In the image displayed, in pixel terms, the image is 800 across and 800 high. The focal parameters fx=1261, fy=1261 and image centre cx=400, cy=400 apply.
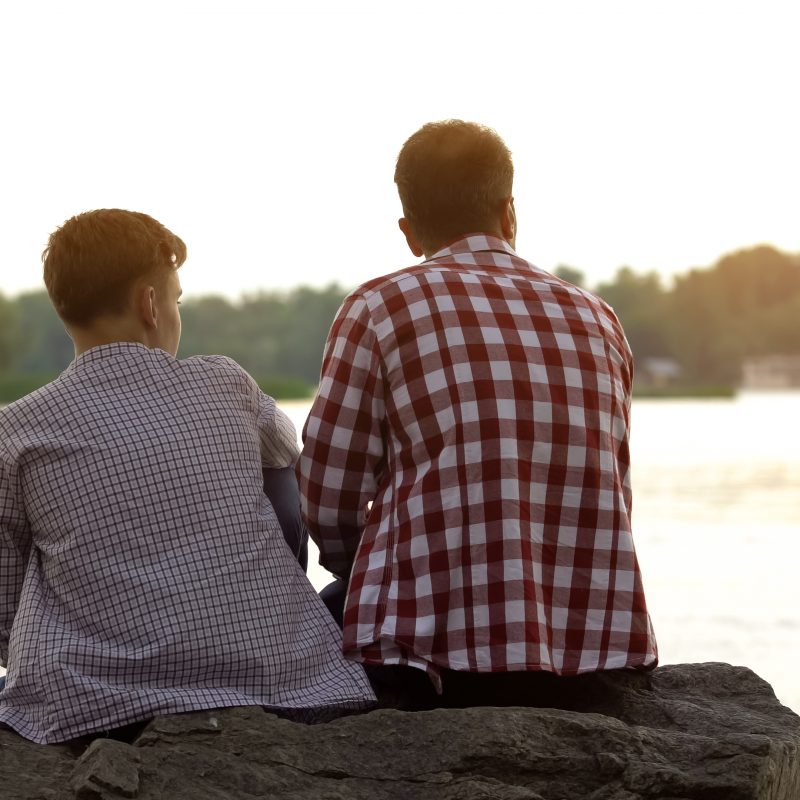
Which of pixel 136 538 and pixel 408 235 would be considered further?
pixel 408 235

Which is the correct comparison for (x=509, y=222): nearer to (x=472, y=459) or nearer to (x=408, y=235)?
(x=408, y=235)

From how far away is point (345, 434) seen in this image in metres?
1.87

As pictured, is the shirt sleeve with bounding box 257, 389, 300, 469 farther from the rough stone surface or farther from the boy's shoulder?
the rough stone surface

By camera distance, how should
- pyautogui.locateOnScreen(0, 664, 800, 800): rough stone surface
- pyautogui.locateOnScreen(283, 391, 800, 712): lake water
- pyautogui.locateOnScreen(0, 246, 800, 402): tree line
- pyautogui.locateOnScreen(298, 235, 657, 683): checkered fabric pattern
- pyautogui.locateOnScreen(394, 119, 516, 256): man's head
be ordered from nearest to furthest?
pyautogui.locateOnScreen(0, 664, 800, 800): rough stone surface, pyautogui.locateOnScreen(298, 235, 657, 683): checkered fabric pattern, pyautogui.locateOnScreen(394, 119, 516, 256): man's head, pyautogui.locateOnScreen(283, 391, 800, 712): lake water, pyautogui.locateOnScreen(0, 246, 800, 402): tree line

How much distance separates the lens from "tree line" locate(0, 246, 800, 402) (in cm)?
4691

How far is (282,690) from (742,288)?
52073mm

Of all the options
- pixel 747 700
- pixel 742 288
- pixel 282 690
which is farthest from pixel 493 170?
pixel 742 288

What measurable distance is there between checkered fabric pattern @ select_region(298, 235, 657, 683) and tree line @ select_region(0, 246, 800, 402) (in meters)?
43.2

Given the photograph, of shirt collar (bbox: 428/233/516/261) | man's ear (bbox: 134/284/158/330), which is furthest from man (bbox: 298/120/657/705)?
man's ear (bbox: 134/284/158/330)

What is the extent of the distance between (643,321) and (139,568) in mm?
51053

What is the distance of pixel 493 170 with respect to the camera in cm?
193

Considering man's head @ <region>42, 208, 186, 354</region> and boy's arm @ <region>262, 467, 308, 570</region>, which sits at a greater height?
man's head @ <region>42, 208, 186, 354</region>

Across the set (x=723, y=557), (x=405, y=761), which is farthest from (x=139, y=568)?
(x=723, y=557)

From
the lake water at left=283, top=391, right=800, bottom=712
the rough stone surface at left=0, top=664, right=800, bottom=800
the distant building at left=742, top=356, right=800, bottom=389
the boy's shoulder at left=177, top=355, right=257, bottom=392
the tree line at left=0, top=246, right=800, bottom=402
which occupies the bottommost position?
the distant building at left=742, top=356, right=800, bottom=389
